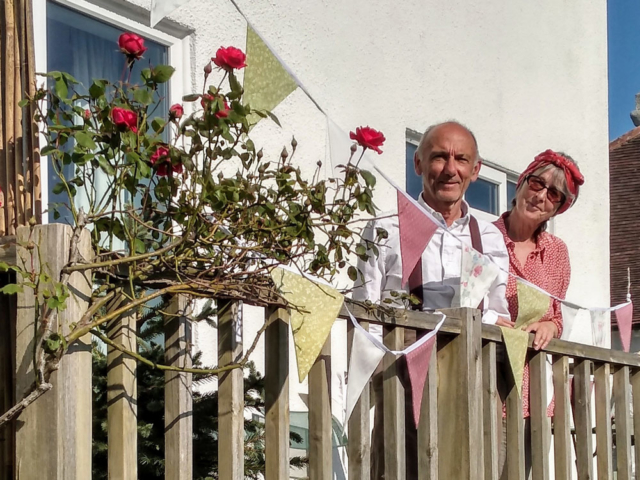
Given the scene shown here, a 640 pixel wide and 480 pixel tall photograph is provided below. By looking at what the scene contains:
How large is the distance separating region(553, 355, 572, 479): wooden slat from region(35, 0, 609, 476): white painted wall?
135 centimetres

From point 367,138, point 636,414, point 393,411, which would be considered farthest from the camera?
point 636,414

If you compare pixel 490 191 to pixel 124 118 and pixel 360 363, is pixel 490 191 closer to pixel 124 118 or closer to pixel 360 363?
pixel 360 363

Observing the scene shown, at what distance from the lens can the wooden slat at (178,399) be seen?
2732mm

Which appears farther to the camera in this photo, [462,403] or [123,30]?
[123,30]

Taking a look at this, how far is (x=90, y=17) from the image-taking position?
4527mm

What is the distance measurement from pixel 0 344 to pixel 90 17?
229 cm

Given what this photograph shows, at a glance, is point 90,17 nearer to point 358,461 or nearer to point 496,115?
point 358,461

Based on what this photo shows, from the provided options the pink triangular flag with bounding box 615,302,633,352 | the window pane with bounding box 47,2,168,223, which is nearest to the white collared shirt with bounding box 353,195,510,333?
the window pane with bounding box 47,2,168,223

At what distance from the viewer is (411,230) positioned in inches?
130

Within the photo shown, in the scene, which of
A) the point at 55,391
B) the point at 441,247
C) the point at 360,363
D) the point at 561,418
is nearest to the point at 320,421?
the point at 360,363

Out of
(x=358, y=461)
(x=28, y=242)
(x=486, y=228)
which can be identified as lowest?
(x=358, y=461)

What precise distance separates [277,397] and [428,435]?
2.74 feet

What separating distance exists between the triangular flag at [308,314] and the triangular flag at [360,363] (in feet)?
0.72

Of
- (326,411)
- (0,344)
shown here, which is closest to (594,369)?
(326,411)
